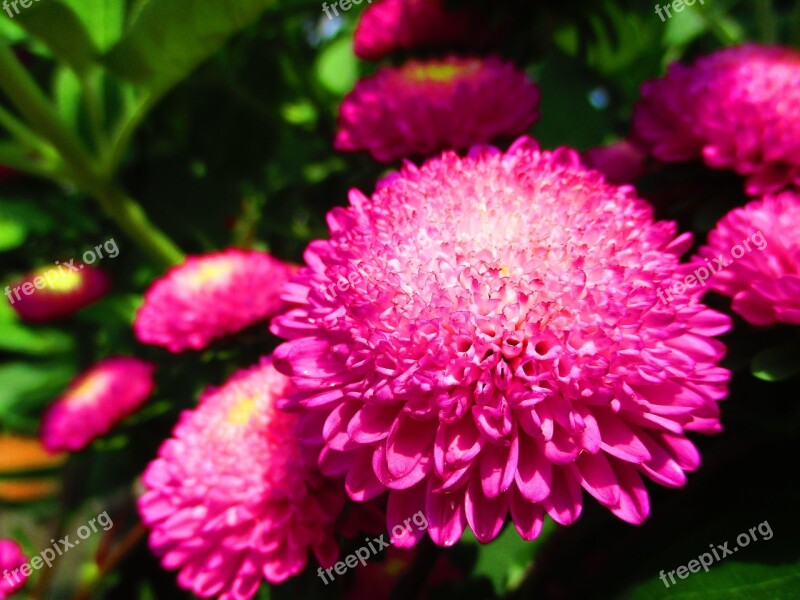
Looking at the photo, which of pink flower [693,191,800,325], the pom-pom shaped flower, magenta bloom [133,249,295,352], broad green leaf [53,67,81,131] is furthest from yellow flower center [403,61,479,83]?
the pom-pom shaped flower

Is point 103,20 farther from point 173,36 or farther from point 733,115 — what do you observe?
point 733,115

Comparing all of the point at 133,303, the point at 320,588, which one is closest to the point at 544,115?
the point at 320,588

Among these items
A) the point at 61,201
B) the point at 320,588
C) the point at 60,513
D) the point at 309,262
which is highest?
the point at 61,201

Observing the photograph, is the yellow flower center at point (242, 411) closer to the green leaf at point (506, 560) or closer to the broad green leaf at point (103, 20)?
the green leaf at point (506, 560)

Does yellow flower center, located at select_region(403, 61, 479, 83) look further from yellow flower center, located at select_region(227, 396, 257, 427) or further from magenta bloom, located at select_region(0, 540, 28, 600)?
magenta bloom, located at select_region(0, 540, 28, 600)

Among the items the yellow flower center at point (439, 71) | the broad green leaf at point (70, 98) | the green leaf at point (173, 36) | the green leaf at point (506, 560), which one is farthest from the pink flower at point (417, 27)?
the green leaf at point (506, 560)

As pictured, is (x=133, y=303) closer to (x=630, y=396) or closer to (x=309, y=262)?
(x=309, y=262)

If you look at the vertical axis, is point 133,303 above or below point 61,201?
below

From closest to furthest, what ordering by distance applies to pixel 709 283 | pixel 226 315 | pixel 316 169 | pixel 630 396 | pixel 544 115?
pixel 630 396 < pixel 709 283 < pixel 226 315 < pixel 544 115 < pixel 316 169
